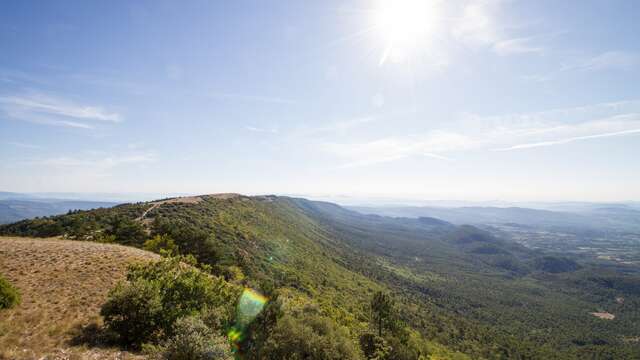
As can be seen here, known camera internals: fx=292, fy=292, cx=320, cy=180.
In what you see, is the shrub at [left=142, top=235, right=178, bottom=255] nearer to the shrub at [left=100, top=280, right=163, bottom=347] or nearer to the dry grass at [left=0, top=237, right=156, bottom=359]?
the dry grass at [left=0, top=237, right=156, bottom=359]

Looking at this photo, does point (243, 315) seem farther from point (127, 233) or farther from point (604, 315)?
point (604, 315)

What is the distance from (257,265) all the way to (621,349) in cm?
15023

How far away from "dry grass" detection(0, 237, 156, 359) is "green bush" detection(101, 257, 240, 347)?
6.47 feet

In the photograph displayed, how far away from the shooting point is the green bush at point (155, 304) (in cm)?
1794

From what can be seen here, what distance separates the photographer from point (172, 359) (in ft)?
45.4

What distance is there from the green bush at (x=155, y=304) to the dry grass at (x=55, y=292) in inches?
77.6

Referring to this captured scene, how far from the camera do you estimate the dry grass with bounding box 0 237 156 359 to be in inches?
594

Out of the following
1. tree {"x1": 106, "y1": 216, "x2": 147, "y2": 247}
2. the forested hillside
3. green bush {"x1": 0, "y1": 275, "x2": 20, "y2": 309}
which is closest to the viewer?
green bush {"x1": 0, "y1": 275, "x2": 20, "y2": 309}

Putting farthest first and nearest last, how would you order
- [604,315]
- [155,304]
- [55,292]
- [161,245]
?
1. [604,315]
2. [161,245]
3. [55,292]
4. [155,304]

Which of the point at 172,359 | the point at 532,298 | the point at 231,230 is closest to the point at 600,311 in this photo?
the point at 532,298

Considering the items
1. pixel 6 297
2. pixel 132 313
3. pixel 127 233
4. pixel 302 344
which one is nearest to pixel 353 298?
pixel 127 233

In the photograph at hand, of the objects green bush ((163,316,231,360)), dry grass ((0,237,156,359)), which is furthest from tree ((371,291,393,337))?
green bush ((163,316,231,360))

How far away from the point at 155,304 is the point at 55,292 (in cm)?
1010

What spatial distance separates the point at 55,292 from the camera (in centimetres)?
2194
